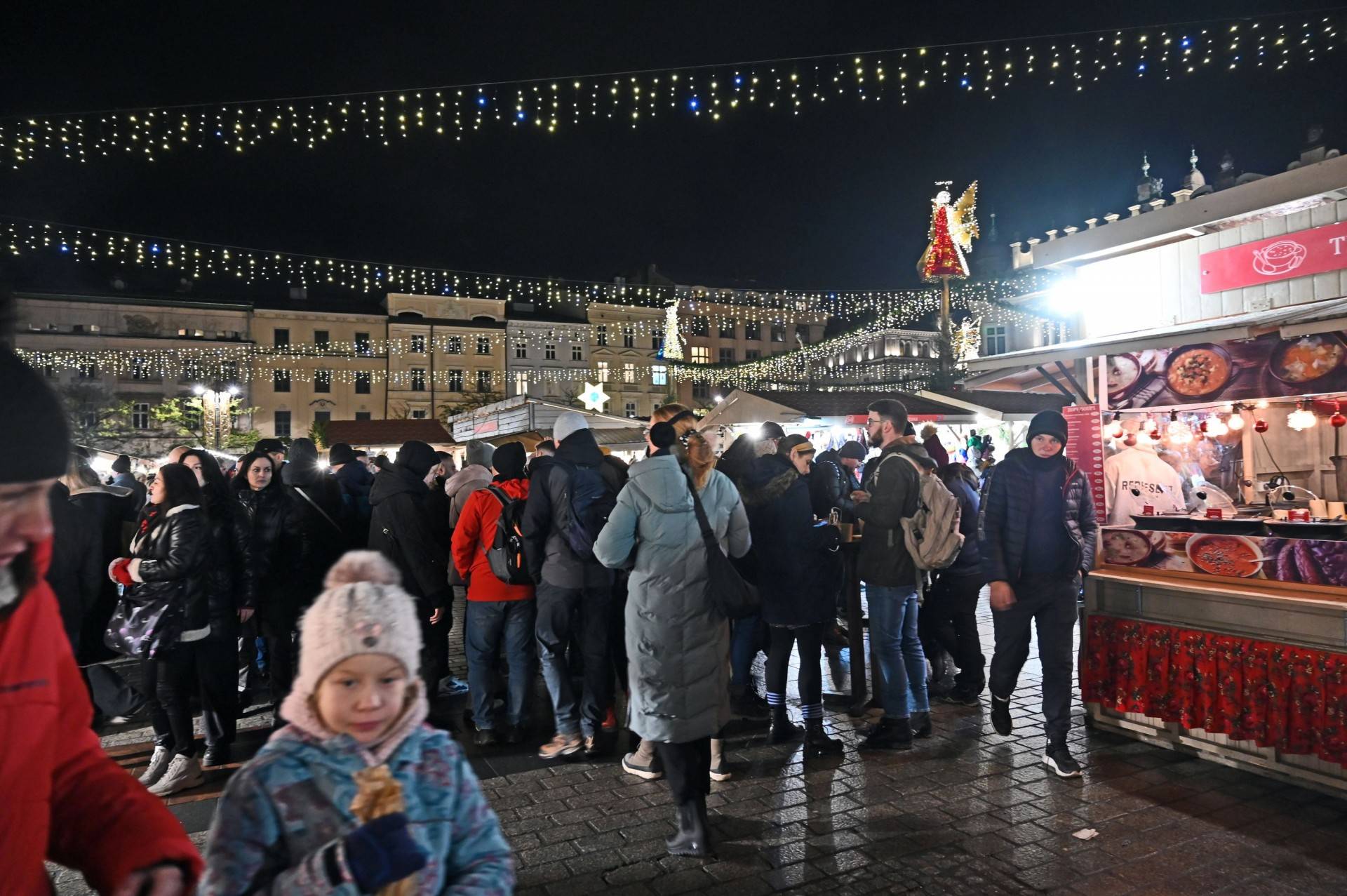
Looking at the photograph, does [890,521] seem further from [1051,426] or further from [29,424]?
[29,424]

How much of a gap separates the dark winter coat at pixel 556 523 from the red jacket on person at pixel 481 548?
14.8 inches

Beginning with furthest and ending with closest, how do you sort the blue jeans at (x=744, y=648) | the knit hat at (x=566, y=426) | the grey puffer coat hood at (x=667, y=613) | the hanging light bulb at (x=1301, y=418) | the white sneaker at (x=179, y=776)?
the hanging light bulb at (x=1301, y=418) < the blue jeans at (x=744, y=648) < the knit hat at (x=566, y=426) < the white sneaker at (x=179, y=776) < the grey puffer coat hood at (x=667, y=613)

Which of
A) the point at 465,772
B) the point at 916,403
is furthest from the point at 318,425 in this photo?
the point at 465,772

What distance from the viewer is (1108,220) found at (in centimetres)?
832

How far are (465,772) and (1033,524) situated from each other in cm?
399

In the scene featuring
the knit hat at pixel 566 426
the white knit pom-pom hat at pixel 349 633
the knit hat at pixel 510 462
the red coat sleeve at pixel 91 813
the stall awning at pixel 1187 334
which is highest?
the stall awning at pixel 1187 334

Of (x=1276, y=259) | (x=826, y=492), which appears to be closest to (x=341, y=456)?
(x=826, y=492)

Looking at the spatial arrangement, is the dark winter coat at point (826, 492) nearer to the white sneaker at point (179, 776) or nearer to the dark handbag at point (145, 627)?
the dark handbag at point (145, 627)

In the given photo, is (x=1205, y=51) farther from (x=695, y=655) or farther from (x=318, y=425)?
(x=318, y=425)

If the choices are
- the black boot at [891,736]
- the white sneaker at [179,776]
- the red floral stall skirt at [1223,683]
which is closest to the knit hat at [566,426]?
the black boot at [891,736]

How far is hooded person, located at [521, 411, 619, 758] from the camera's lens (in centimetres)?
516

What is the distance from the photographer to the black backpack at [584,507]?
5.14 m

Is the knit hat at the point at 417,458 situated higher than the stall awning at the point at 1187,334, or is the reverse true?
the stall awning at the point at 1187,334

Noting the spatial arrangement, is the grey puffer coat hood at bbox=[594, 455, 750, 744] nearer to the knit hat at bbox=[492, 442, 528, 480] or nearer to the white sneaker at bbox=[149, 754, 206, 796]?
the knit hat at bbox=[492, 442, 528, 480]
